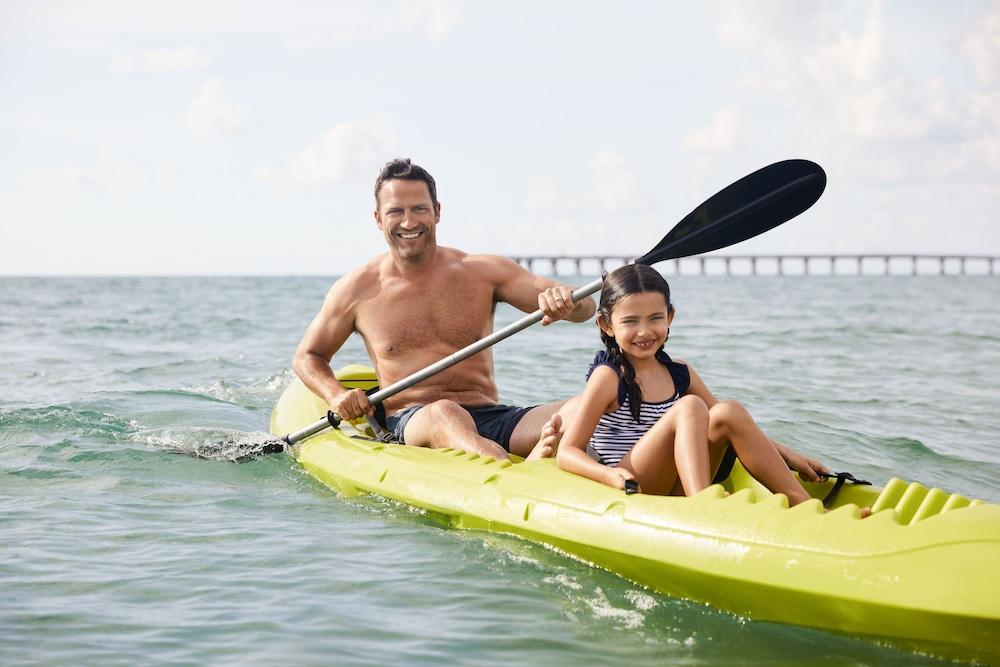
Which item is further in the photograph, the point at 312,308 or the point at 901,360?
the point at 312,308

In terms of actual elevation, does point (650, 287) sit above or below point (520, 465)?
above

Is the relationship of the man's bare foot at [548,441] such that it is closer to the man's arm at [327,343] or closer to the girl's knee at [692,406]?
the girl's knee at [692,406]

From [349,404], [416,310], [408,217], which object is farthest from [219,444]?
[408,217]

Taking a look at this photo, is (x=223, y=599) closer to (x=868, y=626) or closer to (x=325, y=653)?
(x=325, y=653)

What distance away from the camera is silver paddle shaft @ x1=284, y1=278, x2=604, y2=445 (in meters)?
4.34

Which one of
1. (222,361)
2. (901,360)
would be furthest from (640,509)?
(901,360)

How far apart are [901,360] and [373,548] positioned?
9004mm

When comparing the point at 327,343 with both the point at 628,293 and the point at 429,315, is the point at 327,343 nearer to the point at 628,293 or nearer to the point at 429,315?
the point at 429,315

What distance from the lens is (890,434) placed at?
672cm

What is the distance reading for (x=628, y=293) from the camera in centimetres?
354

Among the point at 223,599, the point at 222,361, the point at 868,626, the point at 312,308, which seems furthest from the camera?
the point at 312,308

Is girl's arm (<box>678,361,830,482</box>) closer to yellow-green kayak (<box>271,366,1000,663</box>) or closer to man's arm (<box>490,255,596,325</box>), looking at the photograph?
yellow-green kayak (<box>271,366,1000,663</box>)

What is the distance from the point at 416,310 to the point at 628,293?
1.59 meters

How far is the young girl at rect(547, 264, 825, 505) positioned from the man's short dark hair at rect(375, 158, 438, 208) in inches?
59.2
